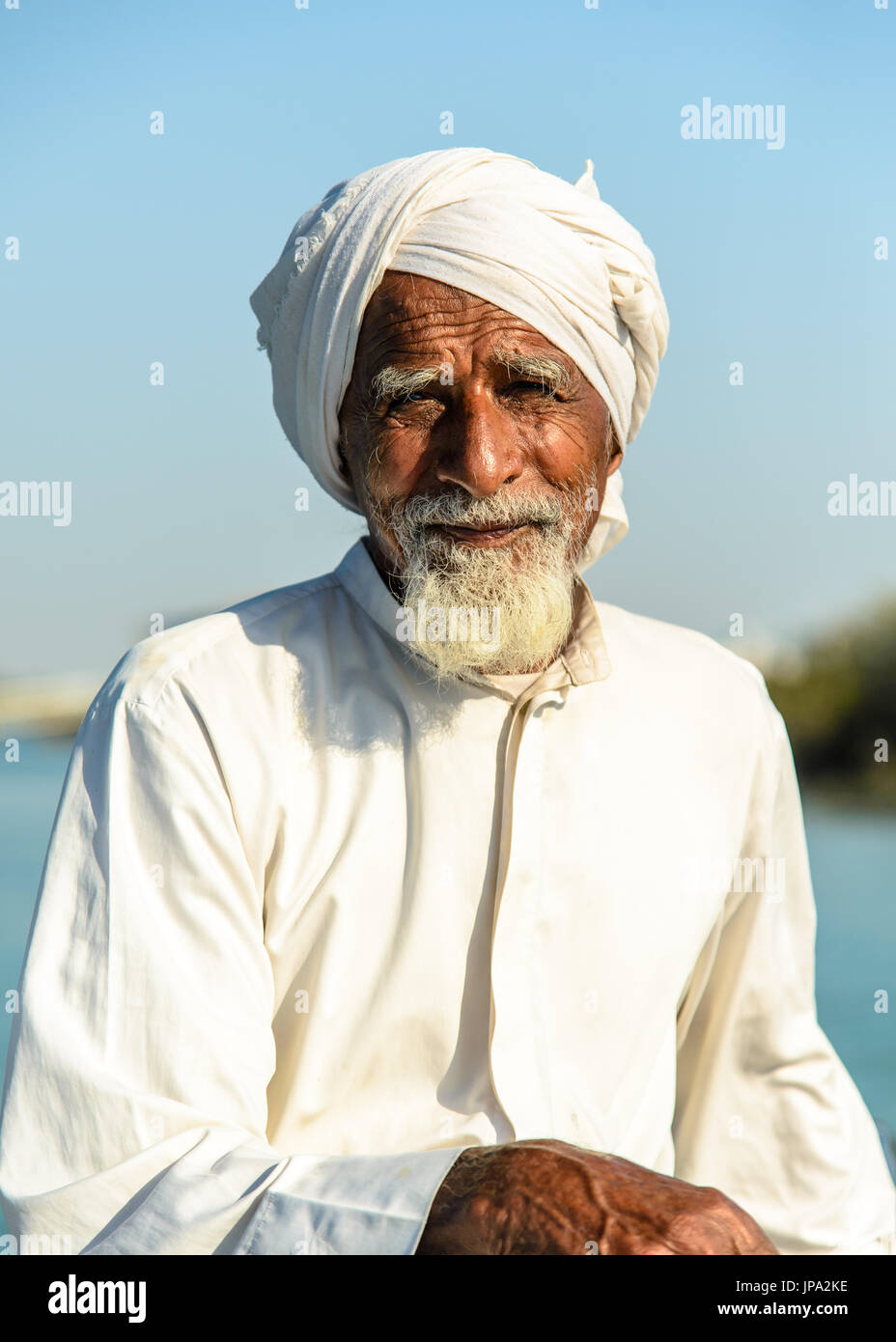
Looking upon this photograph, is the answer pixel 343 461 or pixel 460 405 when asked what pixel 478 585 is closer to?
pixel 460 405

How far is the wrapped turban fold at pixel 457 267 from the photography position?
1926mm

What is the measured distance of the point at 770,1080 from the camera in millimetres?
2211

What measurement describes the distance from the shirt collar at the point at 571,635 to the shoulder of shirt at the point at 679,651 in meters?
0.10

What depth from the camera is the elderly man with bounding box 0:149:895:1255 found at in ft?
5.36

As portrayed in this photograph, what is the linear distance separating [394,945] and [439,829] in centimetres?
17

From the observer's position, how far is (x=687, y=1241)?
1308mm

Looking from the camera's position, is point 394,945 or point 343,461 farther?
point 343,461

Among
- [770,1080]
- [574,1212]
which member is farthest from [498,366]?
[770,1080]

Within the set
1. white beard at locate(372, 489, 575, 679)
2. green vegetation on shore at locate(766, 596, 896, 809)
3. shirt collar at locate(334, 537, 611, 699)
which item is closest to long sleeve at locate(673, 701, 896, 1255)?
shirt collar at locate(334, 537, 611, 699)

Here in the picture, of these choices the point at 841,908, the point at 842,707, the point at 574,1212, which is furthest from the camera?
the point at 842,707

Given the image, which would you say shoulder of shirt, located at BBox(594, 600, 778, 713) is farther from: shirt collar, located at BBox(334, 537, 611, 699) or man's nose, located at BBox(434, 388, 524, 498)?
man's nose, located at BBox(434, 388, 524, 498)

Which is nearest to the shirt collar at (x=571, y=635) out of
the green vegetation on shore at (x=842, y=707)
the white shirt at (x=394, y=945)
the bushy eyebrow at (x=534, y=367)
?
the white shirt at (x=394, y=945)
